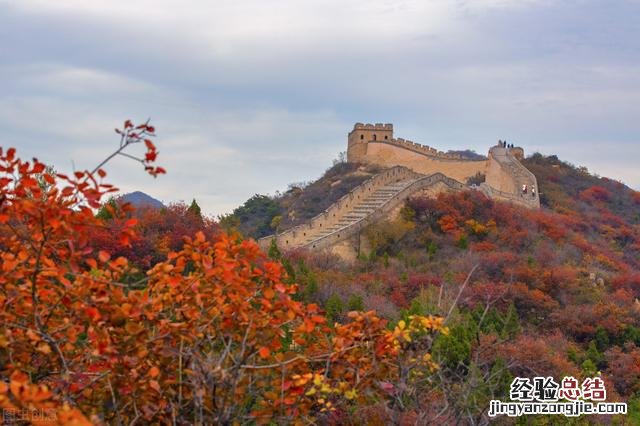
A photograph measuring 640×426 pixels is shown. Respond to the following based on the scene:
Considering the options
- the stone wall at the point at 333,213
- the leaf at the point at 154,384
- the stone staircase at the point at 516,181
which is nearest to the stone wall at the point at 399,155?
the stone staircase at the point at 516,181

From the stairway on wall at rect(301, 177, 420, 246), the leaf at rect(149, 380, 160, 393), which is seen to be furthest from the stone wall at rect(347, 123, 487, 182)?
the leaf at rect(149, 380, 160, 393)

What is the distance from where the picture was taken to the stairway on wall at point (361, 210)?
31.1 meters

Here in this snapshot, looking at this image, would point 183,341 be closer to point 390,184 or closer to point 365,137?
point 390,184

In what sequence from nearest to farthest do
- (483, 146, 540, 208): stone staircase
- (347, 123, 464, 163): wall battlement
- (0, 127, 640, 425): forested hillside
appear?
(0, 127, 640, 425): forested hillside < (483, 146, 540, 208): stone staircase < (347, 123, 464, 163): wall battlement

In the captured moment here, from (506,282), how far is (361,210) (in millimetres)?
9137

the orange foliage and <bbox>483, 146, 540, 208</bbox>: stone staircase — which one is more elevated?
<bbox>483, 146, 540, 208</bbox>: stone staircase

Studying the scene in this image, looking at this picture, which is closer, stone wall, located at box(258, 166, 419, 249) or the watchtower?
stone wall, located at box(258, 166, 419, 249)

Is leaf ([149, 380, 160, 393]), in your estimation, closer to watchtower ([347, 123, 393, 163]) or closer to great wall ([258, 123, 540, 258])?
great wall ([258, 123, 540, 258])

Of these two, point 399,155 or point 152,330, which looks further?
point 399,155

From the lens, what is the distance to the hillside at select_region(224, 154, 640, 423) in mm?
17891

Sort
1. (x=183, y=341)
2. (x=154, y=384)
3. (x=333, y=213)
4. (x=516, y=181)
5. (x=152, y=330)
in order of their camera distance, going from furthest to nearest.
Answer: (x=516, y=181) → (x=333, y=213) → (x=152, y=330) → (x=183, y=341) → (x=154, y=384)

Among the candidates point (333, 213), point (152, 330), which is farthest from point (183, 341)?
point (333, 213)

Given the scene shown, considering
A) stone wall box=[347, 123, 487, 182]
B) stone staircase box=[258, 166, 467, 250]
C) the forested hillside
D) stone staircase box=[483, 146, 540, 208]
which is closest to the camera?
the forested hillside

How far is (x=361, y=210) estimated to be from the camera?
109 feet
